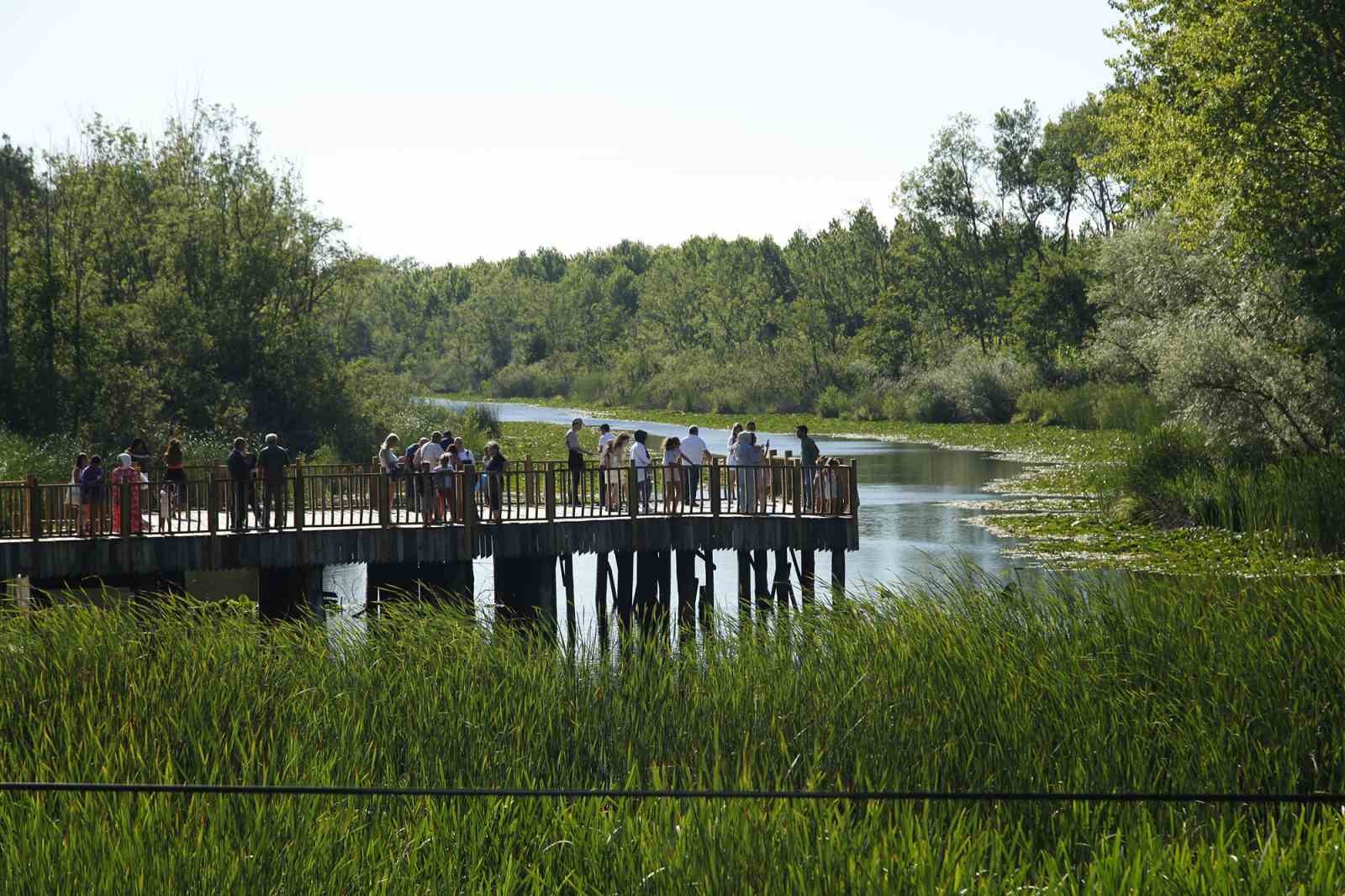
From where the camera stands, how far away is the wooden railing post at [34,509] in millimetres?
21188

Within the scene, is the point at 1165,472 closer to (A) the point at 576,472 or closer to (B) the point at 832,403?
(A) the point at 576,472

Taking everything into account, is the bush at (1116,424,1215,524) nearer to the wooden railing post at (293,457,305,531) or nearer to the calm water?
the calm water

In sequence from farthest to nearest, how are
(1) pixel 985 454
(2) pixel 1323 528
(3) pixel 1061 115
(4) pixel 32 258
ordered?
(3) pixel 1061 115 < (1) pixel 985 454 < (4) pixel 32 258 < (2) pixel 1323 528

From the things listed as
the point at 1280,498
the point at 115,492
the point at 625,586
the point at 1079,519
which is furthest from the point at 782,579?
the point at 1079,519

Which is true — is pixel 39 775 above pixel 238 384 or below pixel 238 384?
below

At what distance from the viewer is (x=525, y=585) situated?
24.8 meters

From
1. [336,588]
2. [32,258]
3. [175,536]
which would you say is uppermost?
[32,258]

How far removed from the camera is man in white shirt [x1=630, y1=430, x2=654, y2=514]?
24828mm

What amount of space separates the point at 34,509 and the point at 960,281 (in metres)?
80.2

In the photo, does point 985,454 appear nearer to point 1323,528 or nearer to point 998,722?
point 1323,528

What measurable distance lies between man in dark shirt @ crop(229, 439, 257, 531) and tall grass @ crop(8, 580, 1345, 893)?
22.0 feet

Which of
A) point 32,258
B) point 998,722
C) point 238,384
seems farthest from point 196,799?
point 238,384

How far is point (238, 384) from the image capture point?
4688 centimetres

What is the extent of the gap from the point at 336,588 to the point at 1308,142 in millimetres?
21067
